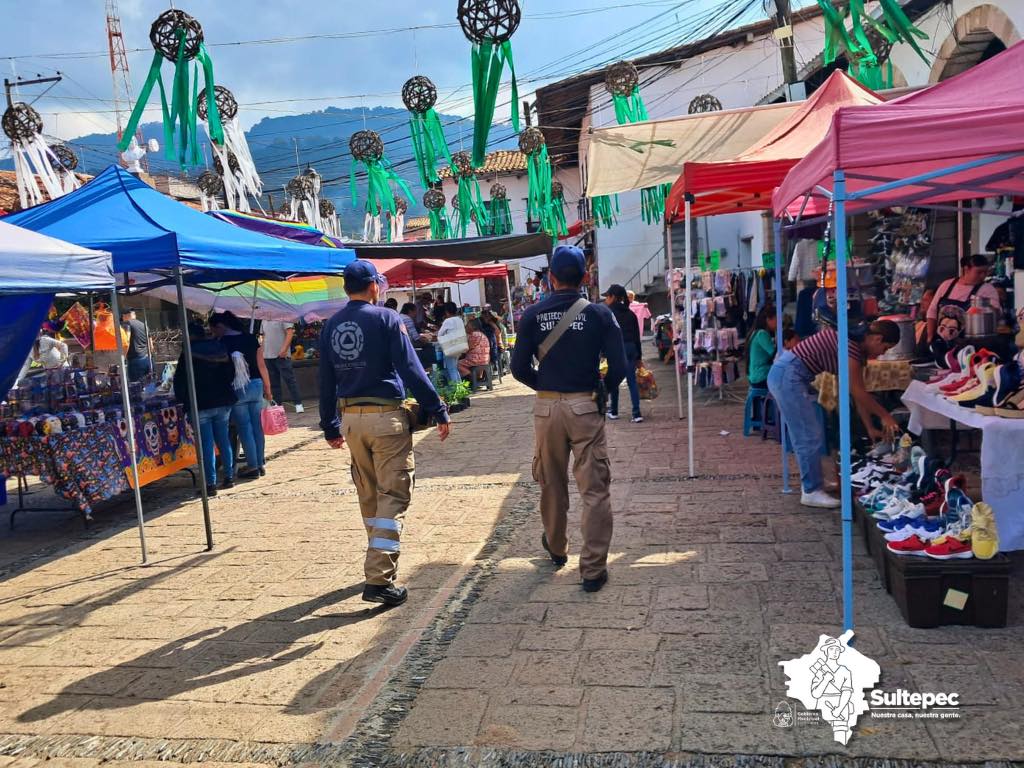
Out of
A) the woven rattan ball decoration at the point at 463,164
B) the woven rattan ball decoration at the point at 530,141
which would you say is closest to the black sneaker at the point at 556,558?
the woven rattan ball decoration at the point at 530,141

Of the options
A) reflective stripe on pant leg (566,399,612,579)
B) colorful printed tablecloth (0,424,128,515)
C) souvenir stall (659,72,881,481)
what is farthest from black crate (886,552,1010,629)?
colorful printed tablecloth (0,424,128,515)

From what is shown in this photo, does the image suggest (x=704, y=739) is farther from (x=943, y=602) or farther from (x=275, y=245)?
(x=275, y=245)

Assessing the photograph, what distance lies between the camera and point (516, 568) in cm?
500

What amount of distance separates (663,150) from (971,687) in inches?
210

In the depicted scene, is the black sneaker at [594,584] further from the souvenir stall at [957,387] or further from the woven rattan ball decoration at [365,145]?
the woven rattan ball decoration at [365,145]

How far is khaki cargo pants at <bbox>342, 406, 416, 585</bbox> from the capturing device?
4.43m

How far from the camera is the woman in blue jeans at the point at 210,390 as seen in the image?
24.3 ft

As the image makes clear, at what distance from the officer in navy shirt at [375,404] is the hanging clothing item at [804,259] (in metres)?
7.23

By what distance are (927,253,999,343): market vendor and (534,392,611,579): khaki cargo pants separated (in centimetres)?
340

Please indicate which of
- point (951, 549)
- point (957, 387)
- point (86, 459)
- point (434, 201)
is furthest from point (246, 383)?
point (434, 201)

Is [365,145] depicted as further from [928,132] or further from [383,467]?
[928,132]

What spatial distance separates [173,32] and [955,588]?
7492mm

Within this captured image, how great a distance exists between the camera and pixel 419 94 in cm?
986

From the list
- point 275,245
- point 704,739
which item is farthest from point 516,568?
point 275,245
